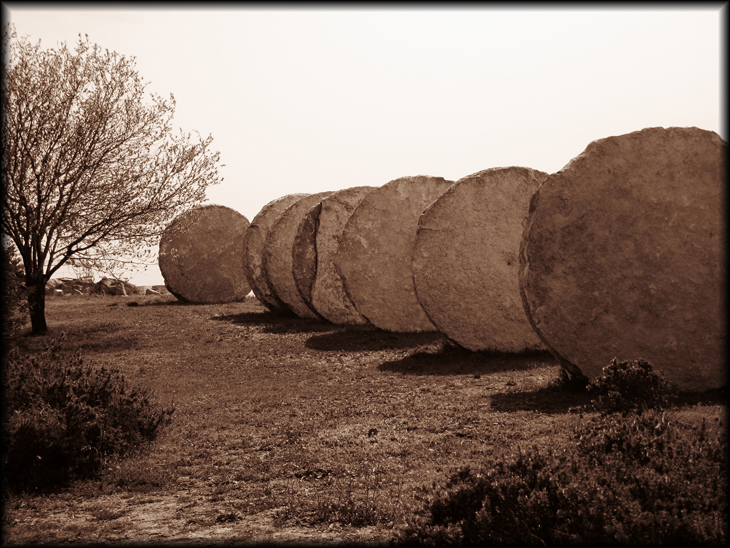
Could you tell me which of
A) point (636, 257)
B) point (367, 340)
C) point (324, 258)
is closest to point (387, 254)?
point (367, 340)

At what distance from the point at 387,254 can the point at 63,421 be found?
8.56m

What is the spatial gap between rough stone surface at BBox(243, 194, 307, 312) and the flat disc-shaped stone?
109 inches

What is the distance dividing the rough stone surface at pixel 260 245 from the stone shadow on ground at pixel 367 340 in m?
5.56

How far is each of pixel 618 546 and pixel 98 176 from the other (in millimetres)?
14990

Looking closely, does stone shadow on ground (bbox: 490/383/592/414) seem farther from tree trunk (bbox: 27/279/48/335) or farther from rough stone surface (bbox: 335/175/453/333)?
tree trunk (bbox: 27/279/48/335)

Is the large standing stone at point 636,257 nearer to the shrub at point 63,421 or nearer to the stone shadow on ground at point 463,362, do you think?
the stone shadow on ground at point 463,362

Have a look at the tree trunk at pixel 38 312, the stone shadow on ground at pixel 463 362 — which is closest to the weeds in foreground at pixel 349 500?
the stone shadow on ground at pixel 463 362

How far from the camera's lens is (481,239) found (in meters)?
11.5

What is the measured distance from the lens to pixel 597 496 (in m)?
4.36

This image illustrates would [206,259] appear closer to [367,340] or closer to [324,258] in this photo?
[324,258]

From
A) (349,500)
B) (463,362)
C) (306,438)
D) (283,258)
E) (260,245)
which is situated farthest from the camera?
(260,245)

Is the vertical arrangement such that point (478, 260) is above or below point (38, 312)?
above

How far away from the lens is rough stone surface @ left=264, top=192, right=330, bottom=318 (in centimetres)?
1848

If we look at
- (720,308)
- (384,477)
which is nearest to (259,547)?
(384,477)
